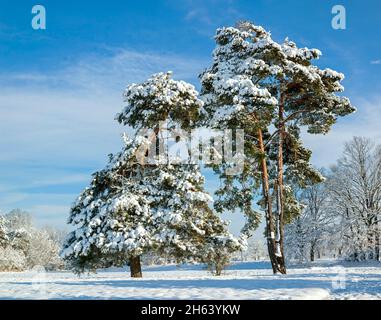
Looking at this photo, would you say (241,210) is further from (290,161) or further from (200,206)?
(290,161)

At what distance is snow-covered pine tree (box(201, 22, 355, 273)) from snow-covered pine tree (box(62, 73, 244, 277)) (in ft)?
5.83

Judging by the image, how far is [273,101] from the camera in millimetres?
17922

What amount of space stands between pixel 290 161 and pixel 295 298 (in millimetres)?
13615

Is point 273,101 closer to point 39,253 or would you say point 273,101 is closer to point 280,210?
point 280,210

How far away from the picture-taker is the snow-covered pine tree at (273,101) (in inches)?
727

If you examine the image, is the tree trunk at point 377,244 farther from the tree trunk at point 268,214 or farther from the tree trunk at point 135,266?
the tree trunk at point 135,266

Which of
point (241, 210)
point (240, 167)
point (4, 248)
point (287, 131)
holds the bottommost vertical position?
point (4, 248)

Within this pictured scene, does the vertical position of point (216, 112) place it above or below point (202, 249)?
above

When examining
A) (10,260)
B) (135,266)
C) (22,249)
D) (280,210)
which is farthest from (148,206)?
(22,249)

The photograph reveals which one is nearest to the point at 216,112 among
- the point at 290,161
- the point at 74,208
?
the point at 290,161

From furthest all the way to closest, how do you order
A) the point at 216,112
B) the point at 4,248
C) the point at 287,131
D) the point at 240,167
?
the point at 4,248 → the point at 287,131 → the point at 240,167 → the point at 216,112

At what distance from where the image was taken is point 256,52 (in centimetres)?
1953

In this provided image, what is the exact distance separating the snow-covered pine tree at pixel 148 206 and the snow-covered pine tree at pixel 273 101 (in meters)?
1.78
